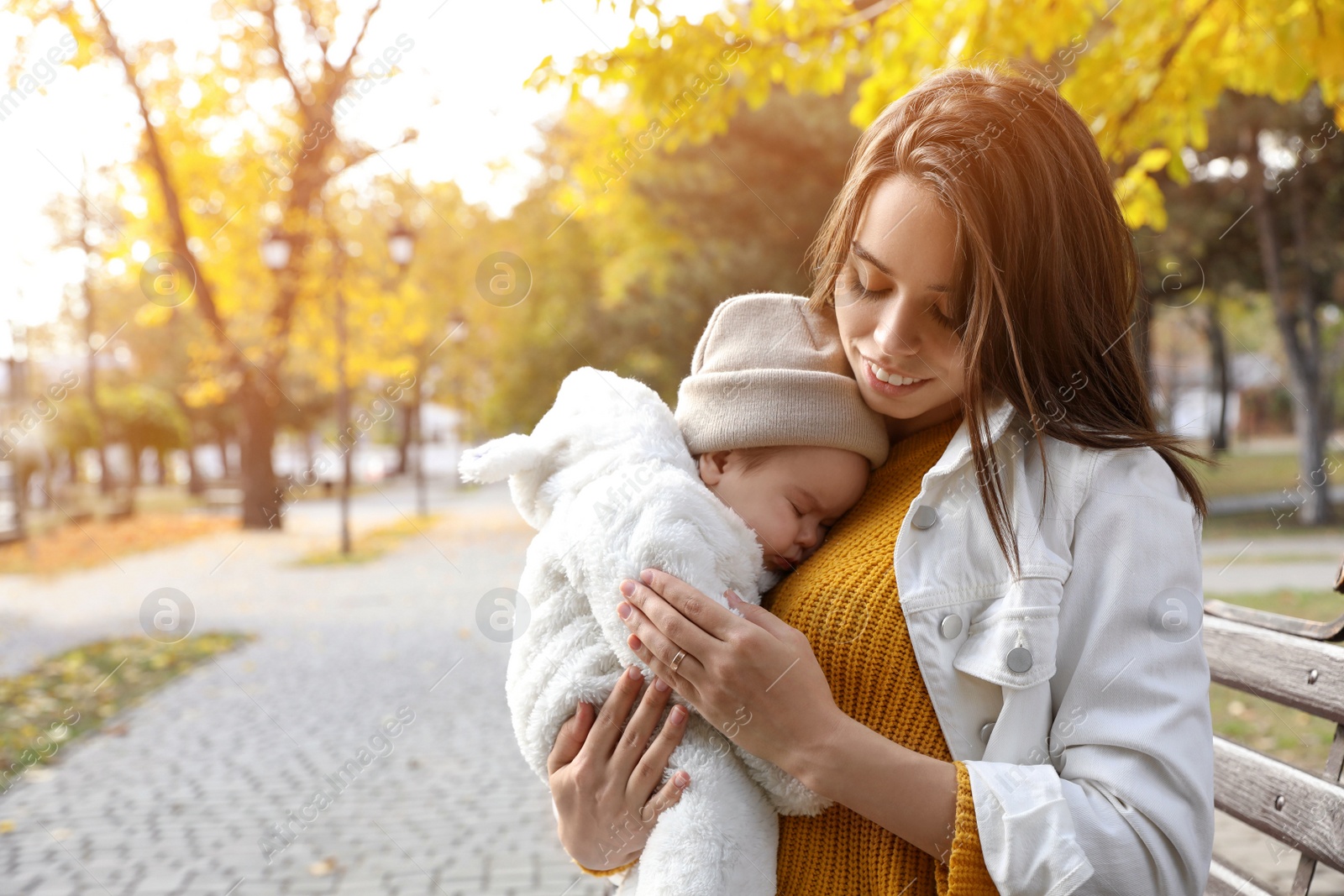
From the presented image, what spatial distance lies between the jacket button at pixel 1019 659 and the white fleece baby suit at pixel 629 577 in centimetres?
35

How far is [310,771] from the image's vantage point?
5.38m

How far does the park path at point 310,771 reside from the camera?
410 cm

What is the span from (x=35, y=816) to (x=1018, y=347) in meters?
5.28

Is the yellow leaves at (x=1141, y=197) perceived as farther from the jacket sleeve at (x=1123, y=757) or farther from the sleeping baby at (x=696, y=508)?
the jacket sleeve at (x=1123, y=757)

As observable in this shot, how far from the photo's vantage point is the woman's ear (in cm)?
173

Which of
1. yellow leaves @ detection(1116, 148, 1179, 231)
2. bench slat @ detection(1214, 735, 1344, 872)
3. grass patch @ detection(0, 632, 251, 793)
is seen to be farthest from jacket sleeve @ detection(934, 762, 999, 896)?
grass patch @ detection(0, 632, 251, 793)

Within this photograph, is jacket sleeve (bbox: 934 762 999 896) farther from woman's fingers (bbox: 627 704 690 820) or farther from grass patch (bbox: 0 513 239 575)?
grass patch (bbox: 0 513 239 575)

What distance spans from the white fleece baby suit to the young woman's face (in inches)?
13.4

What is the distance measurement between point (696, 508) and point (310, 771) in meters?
4.64

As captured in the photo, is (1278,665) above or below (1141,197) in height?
below

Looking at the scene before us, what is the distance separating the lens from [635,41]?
3799mm

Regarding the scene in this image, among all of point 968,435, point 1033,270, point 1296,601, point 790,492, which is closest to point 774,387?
point 790,492

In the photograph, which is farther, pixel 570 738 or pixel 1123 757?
pixel 570 738

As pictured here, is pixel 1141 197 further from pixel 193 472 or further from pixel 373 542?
pixel 193 472
